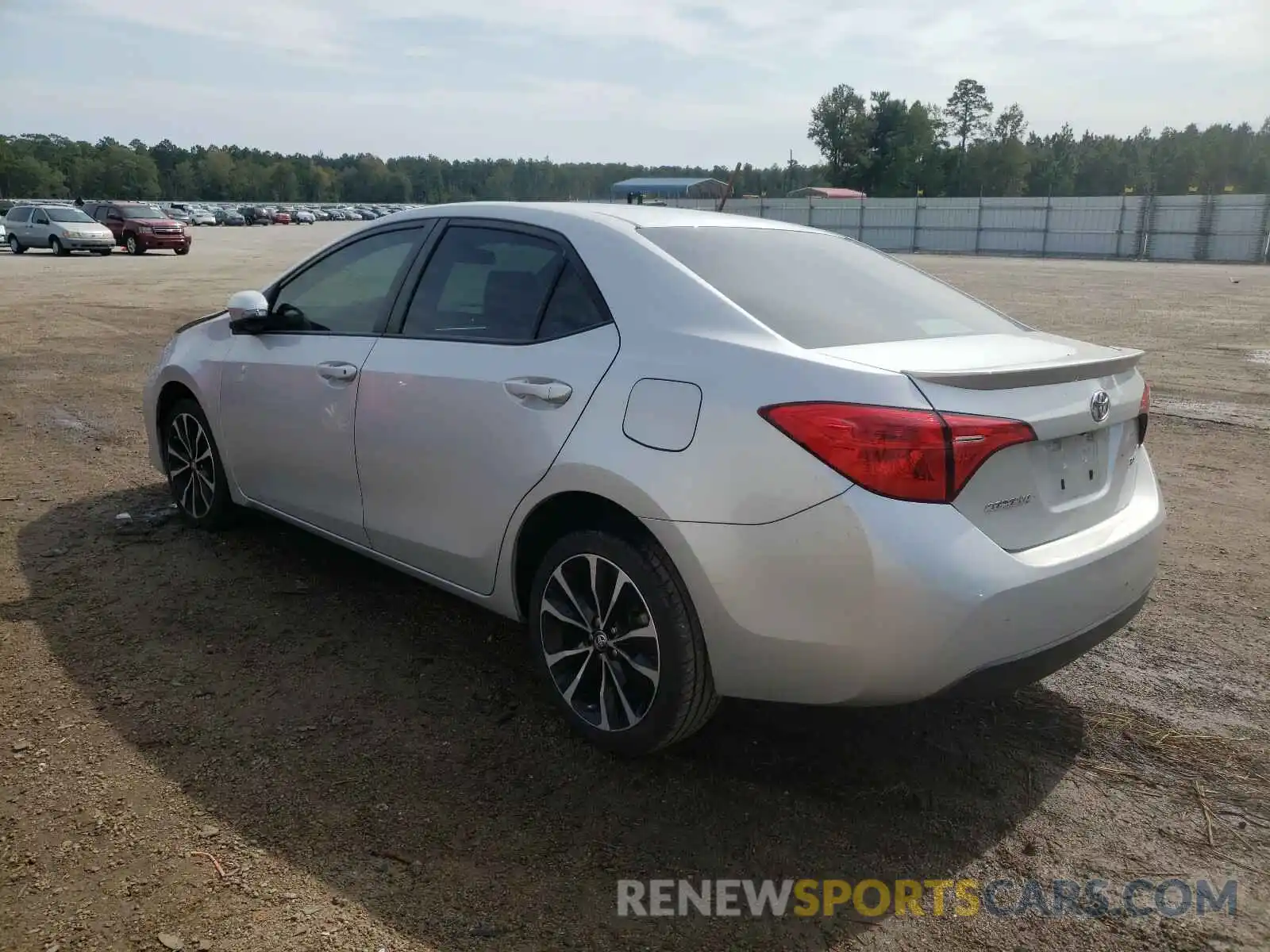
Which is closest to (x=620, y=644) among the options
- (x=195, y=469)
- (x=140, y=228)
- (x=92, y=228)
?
(x=195, y=469)

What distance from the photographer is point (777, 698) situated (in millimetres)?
2773

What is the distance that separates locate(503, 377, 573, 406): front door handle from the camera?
3135 millimetres

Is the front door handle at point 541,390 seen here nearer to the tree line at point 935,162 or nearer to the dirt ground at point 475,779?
the dirt ground at point 475,779

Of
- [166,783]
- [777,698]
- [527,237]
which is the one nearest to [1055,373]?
[777,698]

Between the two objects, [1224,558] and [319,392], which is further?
[1224,558]

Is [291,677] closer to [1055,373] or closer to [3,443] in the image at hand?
[1055,373]

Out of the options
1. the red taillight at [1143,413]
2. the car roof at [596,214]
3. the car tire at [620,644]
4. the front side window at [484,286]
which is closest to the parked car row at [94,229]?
the car roof at [596,214]

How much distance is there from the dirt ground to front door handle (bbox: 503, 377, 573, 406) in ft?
3.58

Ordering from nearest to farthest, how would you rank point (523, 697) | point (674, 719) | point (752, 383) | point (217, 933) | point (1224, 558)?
1. point (217, 933)
2. point (752, 383)
3. point (674, 719)
4. point (523, 697)
5. point (1224, 558)

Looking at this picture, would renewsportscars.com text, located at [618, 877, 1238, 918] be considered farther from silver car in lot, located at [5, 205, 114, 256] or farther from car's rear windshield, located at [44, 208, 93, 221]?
car's rear windshield, located at [44, 208, 93, 221]

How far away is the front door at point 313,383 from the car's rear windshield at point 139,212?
34.5 metres

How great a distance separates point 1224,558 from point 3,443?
303 inches

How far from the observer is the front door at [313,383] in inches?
157

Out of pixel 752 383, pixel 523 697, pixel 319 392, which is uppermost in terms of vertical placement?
pixel 752 383
